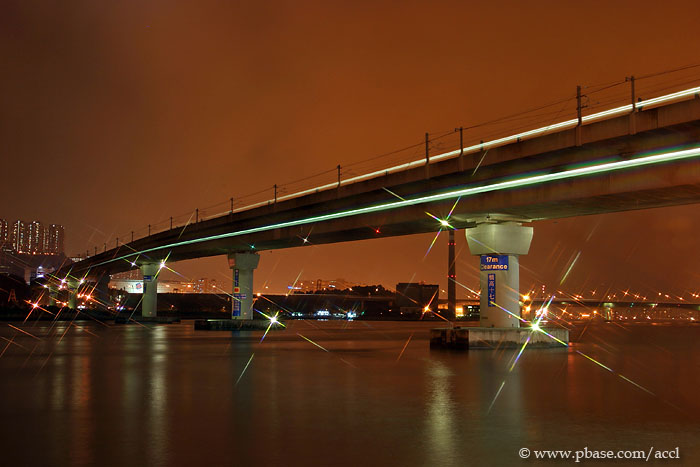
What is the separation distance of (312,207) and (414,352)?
16248 mm

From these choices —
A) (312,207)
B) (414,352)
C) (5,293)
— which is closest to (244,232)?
(312,207)

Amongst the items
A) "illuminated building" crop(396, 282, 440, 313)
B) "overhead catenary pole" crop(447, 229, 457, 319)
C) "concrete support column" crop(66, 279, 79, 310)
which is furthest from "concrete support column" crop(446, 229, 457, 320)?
"concrete support column" crop(66, 279, 79, 310)

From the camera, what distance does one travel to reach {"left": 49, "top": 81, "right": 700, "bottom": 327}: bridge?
2539 centimetres

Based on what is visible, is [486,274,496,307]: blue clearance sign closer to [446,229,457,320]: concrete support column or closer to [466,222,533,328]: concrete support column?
[466,222,533,328]: concrete support column

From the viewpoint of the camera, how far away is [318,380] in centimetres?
2047

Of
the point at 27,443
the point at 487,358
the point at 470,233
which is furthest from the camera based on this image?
the point at 470,233

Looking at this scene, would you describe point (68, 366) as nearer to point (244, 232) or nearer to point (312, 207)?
point (312, 207)

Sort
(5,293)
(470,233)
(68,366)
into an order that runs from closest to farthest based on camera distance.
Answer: (68,366) → (470,233) → (5,293)

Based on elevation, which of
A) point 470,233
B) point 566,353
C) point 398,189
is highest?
point 398,189

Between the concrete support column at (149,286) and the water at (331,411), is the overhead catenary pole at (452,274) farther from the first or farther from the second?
the water at (331,411)

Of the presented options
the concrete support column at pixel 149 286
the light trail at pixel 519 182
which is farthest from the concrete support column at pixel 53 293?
the light trail at pixel 519 182

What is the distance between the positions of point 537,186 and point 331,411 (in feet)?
65.2

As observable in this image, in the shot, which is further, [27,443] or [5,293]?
[5,293]

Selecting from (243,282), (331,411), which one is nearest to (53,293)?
(243,282)
